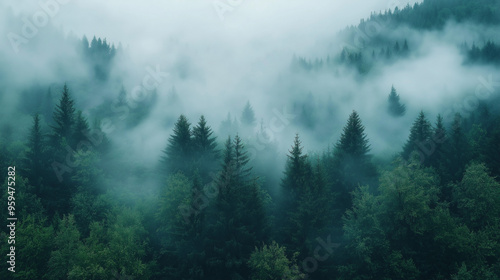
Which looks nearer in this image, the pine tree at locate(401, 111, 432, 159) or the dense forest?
the dense forest

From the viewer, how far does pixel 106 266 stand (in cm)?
3438

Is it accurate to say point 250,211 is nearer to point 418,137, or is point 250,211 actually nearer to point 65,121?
point 418,137

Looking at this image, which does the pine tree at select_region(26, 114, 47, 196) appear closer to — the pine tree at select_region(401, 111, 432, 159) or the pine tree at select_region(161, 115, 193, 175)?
the pine tree at select_region(161, 115, 193, 175)

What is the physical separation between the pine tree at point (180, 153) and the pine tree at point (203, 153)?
1.03 metres

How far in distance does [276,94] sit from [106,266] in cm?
11676

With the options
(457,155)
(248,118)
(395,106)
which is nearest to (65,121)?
(248,118)

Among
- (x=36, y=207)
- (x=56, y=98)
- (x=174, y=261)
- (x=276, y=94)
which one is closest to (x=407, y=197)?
(x=174, y=261)

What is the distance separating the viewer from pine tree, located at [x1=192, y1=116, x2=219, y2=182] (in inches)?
1847

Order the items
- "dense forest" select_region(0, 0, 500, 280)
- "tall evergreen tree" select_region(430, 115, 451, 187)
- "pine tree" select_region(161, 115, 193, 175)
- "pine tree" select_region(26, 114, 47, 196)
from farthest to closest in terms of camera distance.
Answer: "tall evergreen tree" select_region(430, 115, 451, 187) → "pine tree" select_region(26, 114, 47, 196) → "pine tree" select_region(161, 115, 193, 175) → "dense forest" select_region(0, 0, 500, 280)

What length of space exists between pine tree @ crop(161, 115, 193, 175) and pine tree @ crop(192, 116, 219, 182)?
103 cm

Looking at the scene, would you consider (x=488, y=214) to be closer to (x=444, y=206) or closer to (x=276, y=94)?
(x=444, y=206)

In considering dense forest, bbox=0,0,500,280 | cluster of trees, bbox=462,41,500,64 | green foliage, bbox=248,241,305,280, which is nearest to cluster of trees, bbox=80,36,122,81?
dense forest, bbox=0,0,500,280

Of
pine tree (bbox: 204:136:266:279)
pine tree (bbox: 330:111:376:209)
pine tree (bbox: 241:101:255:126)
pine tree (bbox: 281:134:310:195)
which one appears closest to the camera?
pine tree (bbox: 204:136:266:279)

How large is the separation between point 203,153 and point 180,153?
348cm
